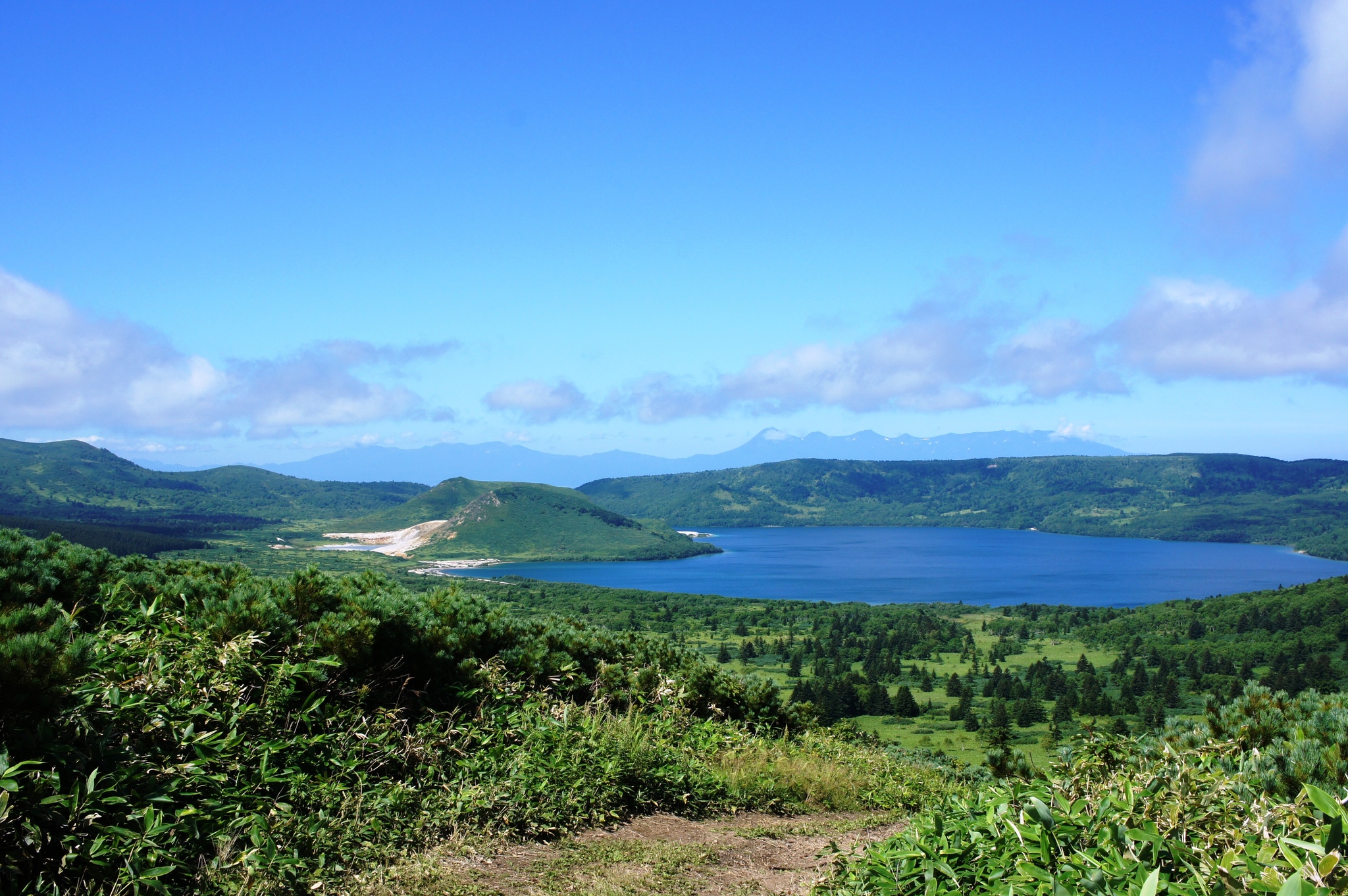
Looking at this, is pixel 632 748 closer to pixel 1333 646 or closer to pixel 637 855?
pixel 637 855

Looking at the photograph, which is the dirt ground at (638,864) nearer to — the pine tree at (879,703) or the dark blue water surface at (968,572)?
the pine tree at (879,703)

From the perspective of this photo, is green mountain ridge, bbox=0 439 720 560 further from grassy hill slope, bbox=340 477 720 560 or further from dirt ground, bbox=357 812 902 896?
dirt ground, bbox=357 812 902 896

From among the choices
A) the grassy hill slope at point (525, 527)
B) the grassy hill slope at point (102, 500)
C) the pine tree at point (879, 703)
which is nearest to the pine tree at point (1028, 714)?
the pine tree at point (879, 703)

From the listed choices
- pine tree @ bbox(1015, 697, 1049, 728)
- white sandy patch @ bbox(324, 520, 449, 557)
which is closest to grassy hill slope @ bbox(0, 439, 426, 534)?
white sandy patch @ bbox(324, 520, 449, 557)

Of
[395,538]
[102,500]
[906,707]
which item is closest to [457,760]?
[906,707]

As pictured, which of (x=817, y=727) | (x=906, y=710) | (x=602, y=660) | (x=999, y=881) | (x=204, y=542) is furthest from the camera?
(x=204, y=542)

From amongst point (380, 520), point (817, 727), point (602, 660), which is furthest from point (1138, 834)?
point (380, 520)

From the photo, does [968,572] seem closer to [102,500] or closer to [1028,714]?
[1028,714]
